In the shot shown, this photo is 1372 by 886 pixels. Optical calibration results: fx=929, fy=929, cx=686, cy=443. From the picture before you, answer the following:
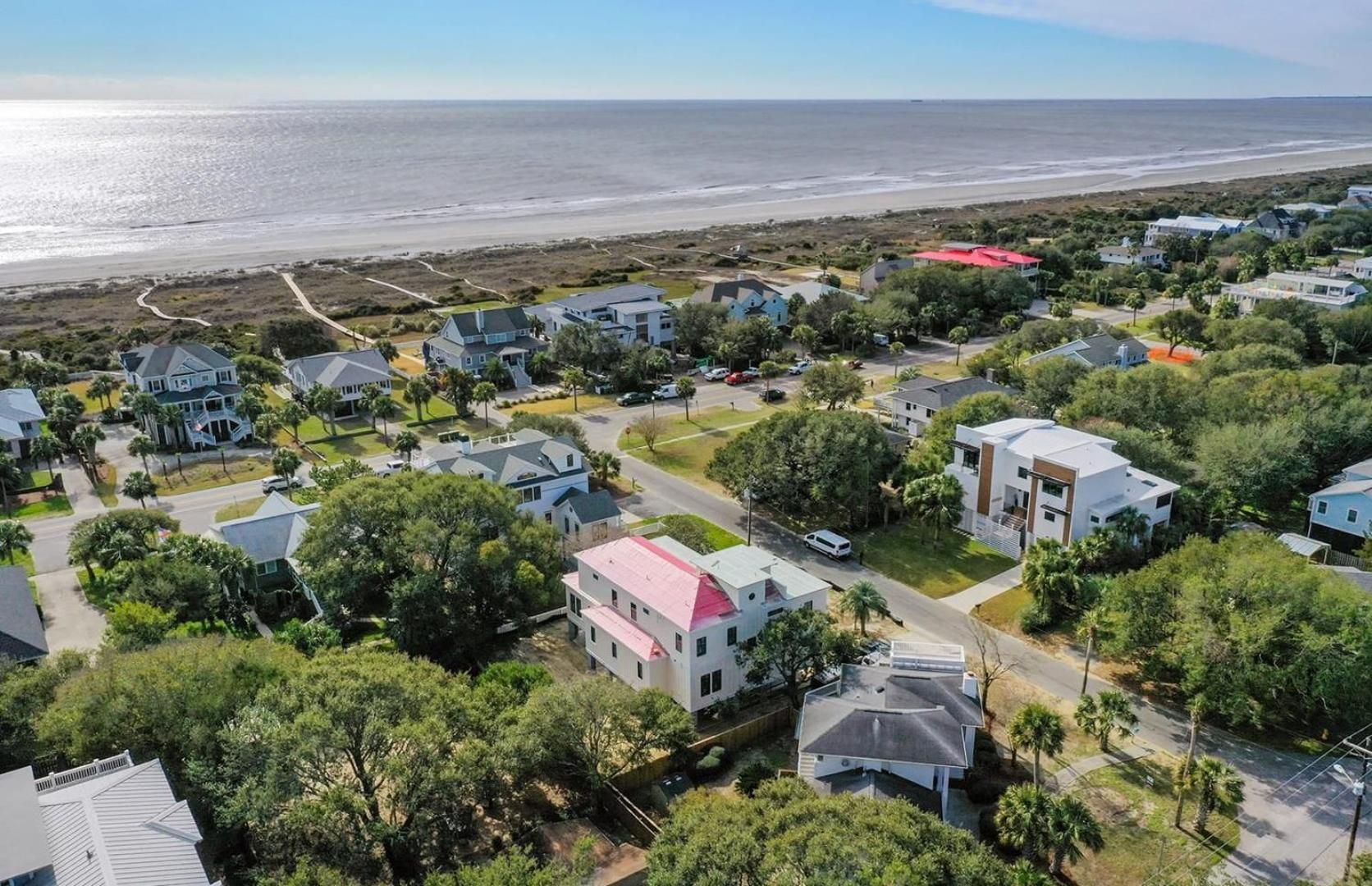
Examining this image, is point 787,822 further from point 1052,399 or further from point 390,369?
point 390,369

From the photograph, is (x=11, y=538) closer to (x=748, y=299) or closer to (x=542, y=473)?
(x=542, y=473)

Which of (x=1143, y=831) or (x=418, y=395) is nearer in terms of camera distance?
(x=1143, y=831)

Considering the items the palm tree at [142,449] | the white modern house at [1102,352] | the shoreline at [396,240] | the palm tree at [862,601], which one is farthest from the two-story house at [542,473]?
the shoreline at [396,240]

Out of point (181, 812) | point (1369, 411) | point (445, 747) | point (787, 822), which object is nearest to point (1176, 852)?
point (787, 822)

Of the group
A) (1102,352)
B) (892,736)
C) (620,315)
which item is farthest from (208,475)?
(1102,352)

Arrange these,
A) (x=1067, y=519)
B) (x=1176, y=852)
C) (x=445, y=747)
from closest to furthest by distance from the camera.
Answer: (x=445, y=747) → (x=1176, y=852) → (x=1067, y=519)

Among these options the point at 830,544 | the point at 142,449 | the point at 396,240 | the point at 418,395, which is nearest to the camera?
the point at 830,544
